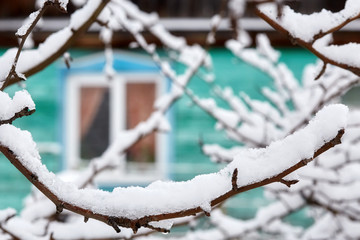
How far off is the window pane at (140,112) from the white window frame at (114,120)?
58mm

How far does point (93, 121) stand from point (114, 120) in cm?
28

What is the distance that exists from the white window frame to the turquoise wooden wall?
0.14m

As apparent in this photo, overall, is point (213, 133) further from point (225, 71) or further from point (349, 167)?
point (349, 167)

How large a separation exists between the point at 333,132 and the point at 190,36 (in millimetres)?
5801

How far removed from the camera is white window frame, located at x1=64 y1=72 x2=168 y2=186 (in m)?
6.80

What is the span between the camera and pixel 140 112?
7004mm

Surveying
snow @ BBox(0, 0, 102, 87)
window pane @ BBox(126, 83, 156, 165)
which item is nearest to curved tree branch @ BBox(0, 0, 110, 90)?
snow @ BBox(0, 0, 102, 87)

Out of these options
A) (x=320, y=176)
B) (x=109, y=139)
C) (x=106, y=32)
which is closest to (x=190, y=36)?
(x=109, y=139)

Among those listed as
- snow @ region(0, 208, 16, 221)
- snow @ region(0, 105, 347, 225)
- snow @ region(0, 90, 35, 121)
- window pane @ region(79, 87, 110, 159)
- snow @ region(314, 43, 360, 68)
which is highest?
snow @ region(314, 43, 360, 68)

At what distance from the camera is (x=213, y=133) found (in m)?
6.58

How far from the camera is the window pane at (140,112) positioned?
695 cm

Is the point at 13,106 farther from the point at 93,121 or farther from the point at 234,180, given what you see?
the point at 93,121

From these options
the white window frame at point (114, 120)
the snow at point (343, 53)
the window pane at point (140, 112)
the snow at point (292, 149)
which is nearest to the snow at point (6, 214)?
the snow at point (292, 149)

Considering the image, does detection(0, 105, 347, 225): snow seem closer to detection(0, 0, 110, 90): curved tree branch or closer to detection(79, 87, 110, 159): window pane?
detection(0, 0, 110, 90): curved tree branch
